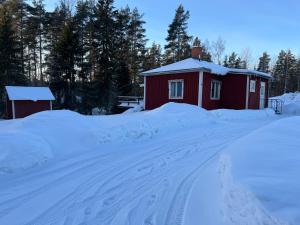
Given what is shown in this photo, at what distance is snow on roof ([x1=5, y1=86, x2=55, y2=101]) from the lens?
19.9 m

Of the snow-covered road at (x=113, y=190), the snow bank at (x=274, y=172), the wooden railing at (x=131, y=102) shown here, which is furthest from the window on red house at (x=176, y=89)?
the snow bank at (x=274, y=172)

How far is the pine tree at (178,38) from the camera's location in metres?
38.0

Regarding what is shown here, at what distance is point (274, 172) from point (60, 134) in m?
5.35

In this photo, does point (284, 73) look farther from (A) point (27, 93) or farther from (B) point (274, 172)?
(B) point (274, 172)

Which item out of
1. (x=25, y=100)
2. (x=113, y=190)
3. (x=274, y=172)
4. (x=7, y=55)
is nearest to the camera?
(x=274, y=172)

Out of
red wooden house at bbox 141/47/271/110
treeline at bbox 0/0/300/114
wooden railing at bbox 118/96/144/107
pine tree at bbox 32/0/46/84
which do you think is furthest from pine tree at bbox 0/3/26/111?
red wooden house at bbox 141/47/271/110

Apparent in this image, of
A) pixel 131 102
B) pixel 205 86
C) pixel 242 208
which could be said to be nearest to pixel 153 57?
pixel 131 102

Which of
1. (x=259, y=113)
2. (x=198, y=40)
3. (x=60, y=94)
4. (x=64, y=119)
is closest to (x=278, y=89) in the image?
(x=198, y=40)

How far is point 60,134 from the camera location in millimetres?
6508

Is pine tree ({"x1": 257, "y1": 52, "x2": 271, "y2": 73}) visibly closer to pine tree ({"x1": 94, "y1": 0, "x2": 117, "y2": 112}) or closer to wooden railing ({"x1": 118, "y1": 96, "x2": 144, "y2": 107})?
wooden railing ({"x1": 118, "y1": 96, "x2": 144, "y2": 107})

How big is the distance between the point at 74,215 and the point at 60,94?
23933 millimetres

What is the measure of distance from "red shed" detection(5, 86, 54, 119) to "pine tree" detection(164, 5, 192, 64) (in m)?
22.2

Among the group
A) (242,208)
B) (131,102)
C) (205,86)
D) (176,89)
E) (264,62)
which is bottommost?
(242,208)

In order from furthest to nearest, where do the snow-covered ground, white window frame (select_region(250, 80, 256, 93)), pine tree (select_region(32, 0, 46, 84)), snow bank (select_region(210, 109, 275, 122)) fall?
1. pine tree (select_region(32, 0, 46, 84))
2. white window frame (select_region(250, 80, 256, 93))
3. snow bank (select_region(210, 109, 275, 122))
4. the snow-covered ground
